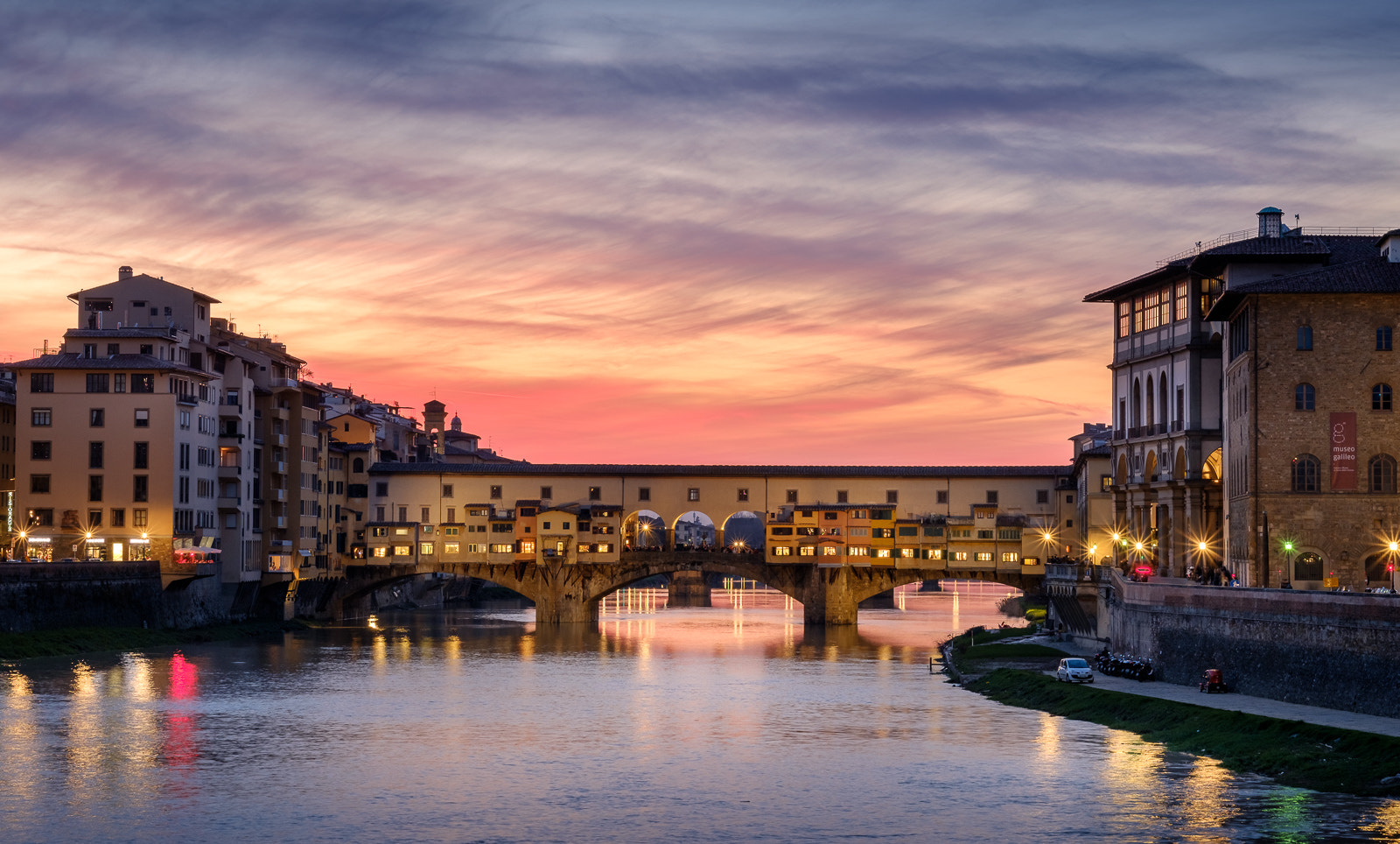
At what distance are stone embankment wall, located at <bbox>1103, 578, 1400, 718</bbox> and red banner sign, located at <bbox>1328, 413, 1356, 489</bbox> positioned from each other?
29.8 ft

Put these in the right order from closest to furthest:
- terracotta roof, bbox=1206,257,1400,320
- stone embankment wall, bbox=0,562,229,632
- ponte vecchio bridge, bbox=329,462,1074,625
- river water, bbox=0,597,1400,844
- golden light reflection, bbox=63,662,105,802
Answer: river water, bbox=0,597,1400,844 < golden light reflection, bbox=63,662,105,802 < terracotta roof, bbox=1206,257,1400,320 < stone embankment wall, bbox=0,562,229,632 < ponte vecchio bridge, bbox=329,462,1074,625

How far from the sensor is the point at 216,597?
10612 centimetres

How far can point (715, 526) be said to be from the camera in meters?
125

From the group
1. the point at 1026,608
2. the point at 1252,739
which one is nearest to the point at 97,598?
the point at 1252,739

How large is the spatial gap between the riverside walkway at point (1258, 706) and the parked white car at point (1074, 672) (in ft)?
1.58

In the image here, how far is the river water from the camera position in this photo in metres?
41.3

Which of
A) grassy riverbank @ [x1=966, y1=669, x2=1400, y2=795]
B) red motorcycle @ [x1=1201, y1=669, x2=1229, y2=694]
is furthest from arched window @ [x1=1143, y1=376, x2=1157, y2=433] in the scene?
red motorcycle @ [x1=1201, y1=669, x2=1229, y2=694]

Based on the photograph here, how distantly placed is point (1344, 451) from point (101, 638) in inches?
2539

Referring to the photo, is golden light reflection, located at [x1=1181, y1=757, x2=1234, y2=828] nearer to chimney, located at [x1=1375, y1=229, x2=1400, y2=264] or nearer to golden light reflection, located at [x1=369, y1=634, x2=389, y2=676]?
chimney, located at [x1=1375, y1=229, x2=1400, y2=264]

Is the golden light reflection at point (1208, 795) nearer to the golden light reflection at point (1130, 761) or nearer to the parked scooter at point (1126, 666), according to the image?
the golden light reflection at point (1130, 761)

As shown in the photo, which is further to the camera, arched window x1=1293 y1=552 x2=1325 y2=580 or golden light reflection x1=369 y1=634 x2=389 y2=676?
golden light reflection x1=369 y1=634 x2=389 y2=676

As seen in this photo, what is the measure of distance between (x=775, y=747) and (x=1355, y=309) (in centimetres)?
3199

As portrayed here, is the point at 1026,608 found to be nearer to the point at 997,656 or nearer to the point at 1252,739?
the point at 997,656

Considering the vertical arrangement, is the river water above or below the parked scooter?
below
